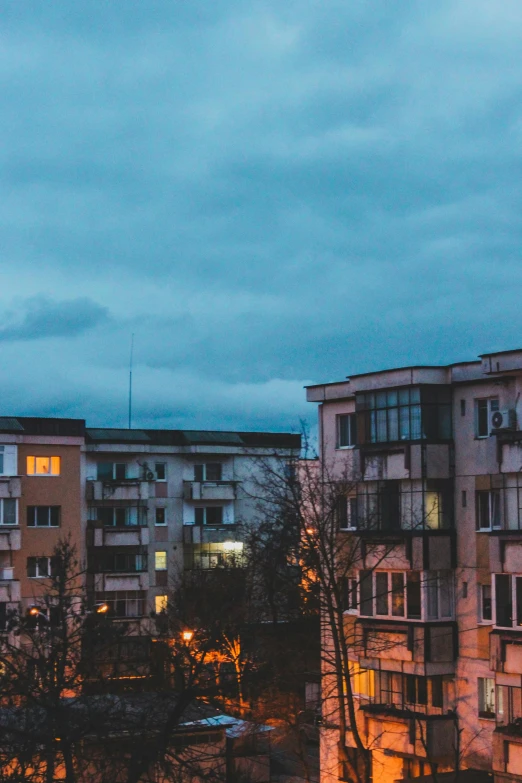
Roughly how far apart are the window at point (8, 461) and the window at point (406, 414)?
2432cm

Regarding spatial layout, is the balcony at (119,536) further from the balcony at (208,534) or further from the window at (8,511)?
the window at (8,511)

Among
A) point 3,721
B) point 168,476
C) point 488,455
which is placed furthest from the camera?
point 168,476

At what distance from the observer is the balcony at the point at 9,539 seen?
5841cm

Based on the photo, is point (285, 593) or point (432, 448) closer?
point (432, 448)

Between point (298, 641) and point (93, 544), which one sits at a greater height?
point (93, 544)

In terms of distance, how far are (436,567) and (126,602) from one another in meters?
28.8

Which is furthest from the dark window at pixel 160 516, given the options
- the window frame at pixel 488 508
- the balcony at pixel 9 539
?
the window frame at pixel 488 508

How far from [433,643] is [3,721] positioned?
2311 cm

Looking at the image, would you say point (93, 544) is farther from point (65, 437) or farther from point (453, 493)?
point (453, 493)

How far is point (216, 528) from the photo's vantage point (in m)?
67.9

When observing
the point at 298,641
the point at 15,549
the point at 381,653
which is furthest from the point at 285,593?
the point at 381,653

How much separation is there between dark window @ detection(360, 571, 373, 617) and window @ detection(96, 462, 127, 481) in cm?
2568

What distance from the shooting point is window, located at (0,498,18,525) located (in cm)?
5916

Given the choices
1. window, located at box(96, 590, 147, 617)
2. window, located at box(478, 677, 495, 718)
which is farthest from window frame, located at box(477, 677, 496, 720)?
window, located at box(96, 590, 147, 617)
